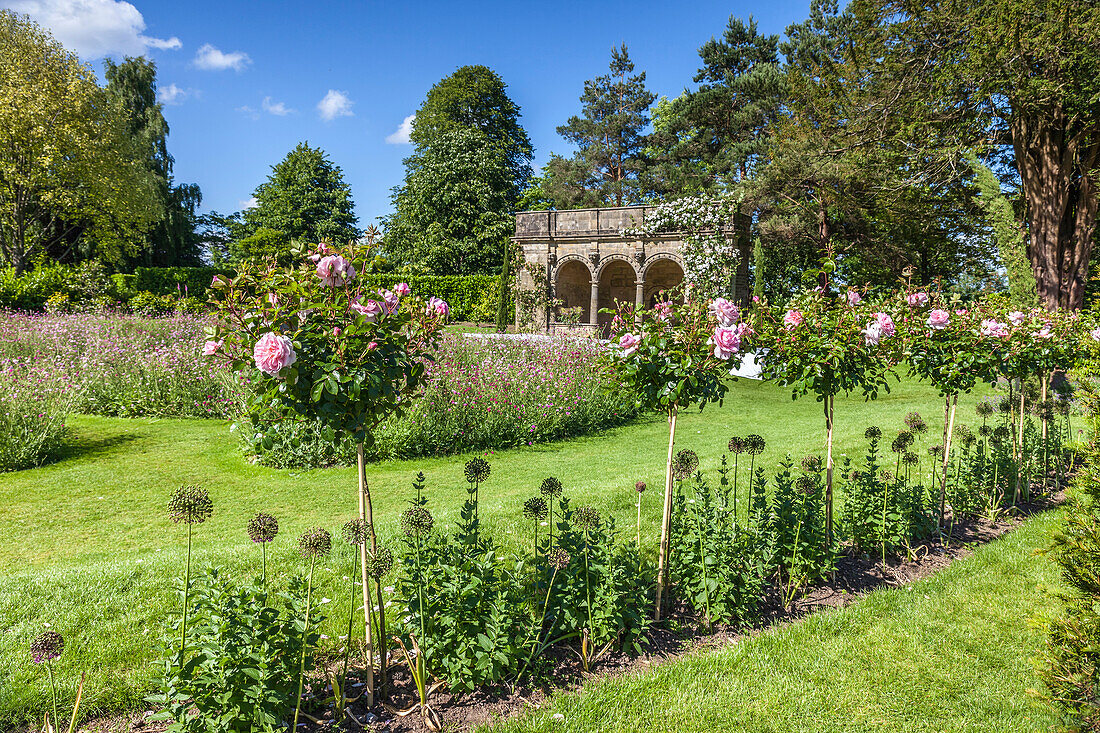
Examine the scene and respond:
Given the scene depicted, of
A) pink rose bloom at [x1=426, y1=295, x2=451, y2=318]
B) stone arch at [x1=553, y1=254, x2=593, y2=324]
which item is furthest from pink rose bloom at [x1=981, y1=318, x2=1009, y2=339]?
stone arch at [x1=553, y1=254, x2=593, y2=324]

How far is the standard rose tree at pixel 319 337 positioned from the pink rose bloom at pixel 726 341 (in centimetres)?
144

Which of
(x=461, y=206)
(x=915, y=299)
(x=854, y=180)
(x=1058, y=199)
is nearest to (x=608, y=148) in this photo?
(x=461, y=206)

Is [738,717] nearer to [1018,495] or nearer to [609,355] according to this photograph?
[609,355]

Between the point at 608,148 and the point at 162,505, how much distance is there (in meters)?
30.4

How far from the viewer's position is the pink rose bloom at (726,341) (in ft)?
9.09

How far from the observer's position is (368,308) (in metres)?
2.10

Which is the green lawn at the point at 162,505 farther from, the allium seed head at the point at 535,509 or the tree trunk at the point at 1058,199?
the tree trunk at the point at 1058,199

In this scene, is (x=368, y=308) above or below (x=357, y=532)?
above

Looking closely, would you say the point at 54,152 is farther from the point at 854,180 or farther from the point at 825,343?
the point at 854,180

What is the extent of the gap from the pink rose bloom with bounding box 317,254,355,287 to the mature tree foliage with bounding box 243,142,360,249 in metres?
35.4

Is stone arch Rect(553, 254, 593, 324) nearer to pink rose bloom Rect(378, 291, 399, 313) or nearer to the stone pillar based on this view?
the stone pillar

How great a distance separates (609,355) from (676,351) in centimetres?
47

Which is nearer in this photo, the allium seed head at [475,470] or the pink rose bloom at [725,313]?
the allium seed head at [475,470]

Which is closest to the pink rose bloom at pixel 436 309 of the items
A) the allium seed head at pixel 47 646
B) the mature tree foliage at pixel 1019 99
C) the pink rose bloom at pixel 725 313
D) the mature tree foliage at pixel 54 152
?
the pink rose bloom at pixel 725 313
